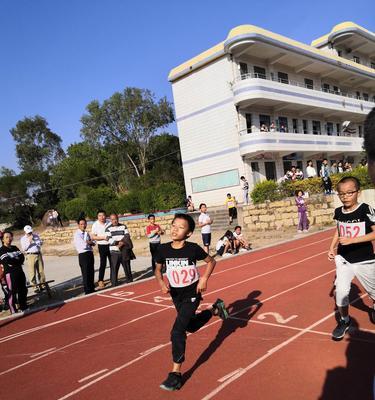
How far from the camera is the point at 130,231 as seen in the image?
26344 mm

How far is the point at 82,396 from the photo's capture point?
411cm

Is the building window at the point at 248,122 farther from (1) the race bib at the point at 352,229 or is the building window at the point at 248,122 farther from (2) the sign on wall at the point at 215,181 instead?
(1) the race bib at the point at 352,229

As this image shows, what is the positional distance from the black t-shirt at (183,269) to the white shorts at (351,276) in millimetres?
1743

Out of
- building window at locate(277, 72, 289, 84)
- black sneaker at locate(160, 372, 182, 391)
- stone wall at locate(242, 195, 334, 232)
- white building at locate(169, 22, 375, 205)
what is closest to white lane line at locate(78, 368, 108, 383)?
black sneaker at locate(160, 372, 182, 391)

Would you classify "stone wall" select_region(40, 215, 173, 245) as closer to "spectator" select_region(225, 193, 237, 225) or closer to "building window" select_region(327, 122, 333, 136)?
"spectator" select_region(225, 193, 237, 225)

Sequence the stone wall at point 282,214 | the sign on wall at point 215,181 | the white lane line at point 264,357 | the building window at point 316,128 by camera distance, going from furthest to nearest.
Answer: the building window at point 316,128 → the sign on wall at point 215,181 → the stone wall at point 282,214 → the white lane line at point 264,357

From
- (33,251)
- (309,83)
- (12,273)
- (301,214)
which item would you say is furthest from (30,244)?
(309,83)

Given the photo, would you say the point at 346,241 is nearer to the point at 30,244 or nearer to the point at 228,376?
the point at 228,376

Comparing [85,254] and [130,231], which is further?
[130,231]

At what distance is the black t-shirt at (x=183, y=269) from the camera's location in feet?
14.2

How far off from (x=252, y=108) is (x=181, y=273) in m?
23.5

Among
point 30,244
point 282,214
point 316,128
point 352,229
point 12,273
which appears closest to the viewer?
point 352,229

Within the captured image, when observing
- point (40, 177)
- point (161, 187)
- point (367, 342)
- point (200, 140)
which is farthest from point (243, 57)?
point (40, 177)

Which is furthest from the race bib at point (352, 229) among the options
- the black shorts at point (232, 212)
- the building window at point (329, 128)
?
the building window at point (329, 128)
